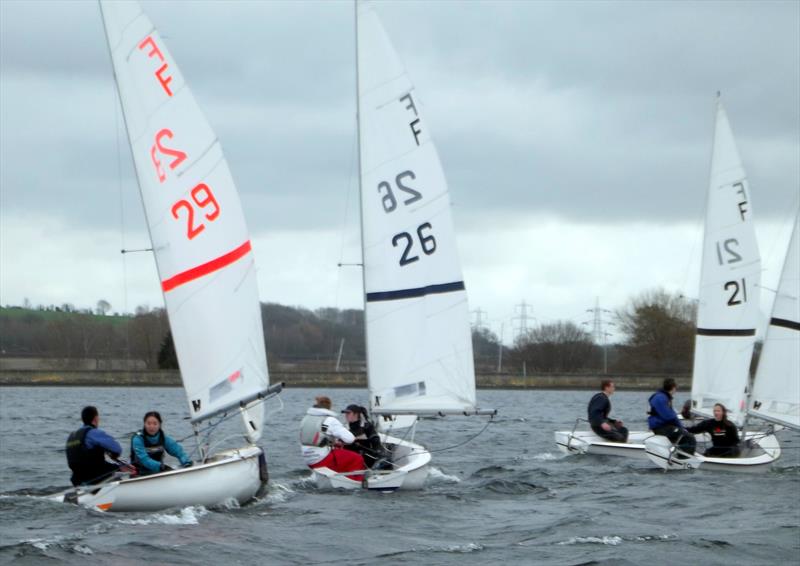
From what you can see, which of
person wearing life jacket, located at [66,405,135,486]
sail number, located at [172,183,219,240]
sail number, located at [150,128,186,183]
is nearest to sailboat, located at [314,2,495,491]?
sail number, located at [172,183,219,240]

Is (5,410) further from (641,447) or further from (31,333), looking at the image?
(31,333)

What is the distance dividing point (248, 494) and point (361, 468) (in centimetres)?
199

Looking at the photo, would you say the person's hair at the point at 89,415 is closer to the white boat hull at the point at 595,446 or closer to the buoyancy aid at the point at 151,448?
the buoyancy aid at the point at 151,448

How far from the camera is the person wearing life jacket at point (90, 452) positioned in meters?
13.5

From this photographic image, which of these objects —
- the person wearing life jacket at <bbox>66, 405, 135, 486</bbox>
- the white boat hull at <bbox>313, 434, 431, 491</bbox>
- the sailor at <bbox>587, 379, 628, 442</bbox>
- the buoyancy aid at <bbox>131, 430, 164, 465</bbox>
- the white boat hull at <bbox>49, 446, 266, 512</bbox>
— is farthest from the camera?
the sailor at <bbox>587, 379, 628, 442</bbox>

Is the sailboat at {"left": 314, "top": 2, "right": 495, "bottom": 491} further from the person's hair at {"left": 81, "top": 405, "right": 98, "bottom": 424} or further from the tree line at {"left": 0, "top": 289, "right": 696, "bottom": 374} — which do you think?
the tree line at {"left": 0, "top": 289, "right": 696, "bottom": 374}

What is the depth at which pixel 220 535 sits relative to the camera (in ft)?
41.7

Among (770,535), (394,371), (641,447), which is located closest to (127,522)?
(394,371)

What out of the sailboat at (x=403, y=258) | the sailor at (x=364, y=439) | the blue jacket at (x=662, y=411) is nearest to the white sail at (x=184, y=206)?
the sailor at (x=364, y=439)

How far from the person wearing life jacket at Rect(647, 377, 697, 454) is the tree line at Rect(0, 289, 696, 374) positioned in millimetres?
44375

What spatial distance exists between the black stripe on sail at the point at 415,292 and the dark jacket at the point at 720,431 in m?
4.60

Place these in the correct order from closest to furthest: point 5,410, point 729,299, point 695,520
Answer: point 695,520 → point 729,299 → point 5,410

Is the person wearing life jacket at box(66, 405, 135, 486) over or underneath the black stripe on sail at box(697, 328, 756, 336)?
underneath

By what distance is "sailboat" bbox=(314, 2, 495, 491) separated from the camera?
57.6ft
